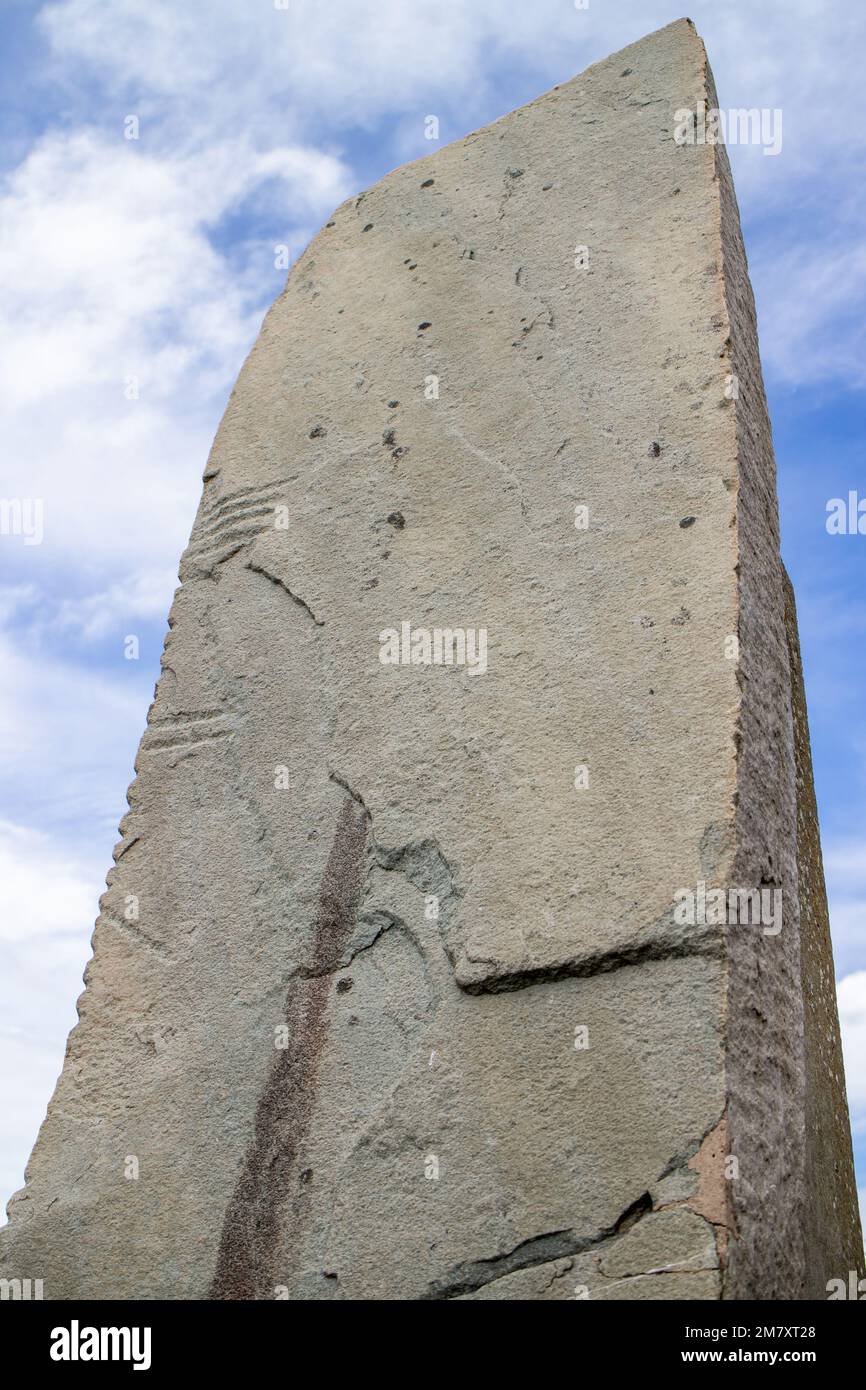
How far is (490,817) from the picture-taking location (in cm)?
169

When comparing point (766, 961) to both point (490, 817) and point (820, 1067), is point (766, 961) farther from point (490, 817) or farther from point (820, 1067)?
point (820, 1067)

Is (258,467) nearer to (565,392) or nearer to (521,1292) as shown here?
(565,392)

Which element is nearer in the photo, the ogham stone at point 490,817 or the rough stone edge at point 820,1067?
the ogham stone at point 490,817

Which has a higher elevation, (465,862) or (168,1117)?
(465,862)

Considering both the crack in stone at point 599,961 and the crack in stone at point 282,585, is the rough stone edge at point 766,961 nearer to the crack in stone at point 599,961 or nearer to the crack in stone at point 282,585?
the crack in stone at point 599,961

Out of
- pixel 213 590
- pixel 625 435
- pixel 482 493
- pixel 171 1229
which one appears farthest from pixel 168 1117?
pixel 625 435

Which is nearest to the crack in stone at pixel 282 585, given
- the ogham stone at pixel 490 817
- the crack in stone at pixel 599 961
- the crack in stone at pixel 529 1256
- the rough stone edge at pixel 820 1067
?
the ogham stone at pixel 490 817

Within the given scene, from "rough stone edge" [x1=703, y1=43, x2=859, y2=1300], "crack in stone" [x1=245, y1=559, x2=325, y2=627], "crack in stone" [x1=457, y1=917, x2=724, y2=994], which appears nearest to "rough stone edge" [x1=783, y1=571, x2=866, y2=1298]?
"rough stone edge" [x1=703, y1=43, x2=859, y2=1300]

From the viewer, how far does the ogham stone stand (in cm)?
150

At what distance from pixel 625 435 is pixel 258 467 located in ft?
2.16

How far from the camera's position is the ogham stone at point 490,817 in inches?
59.2

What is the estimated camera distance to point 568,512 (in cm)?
185

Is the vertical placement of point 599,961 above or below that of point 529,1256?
above

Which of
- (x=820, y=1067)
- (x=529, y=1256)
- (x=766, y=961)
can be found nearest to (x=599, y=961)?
(x=766, y=961)
